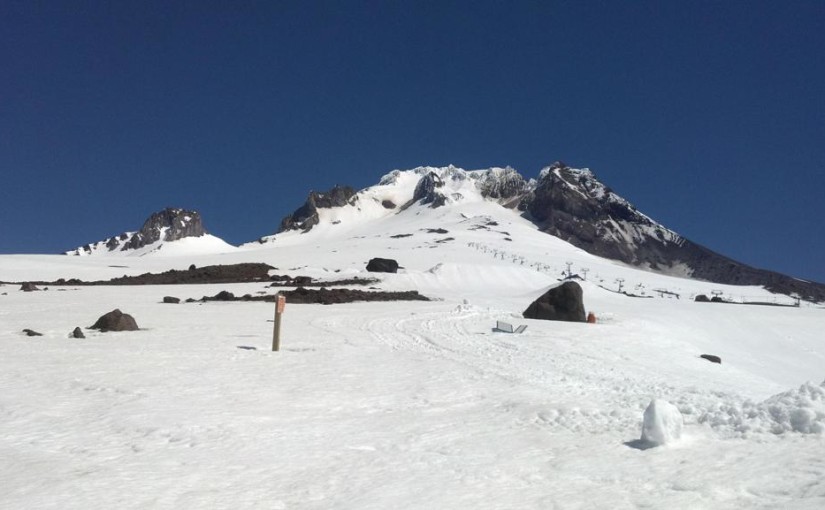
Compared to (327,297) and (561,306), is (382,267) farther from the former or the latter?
(561,306)

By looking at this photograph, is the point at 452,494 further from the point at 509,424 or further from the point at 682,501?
the point at 509,424

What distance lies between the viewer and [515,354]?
1631 cm

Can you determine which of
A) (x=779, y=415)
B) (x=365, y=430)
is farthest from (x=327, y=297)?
(x=779, y=415)

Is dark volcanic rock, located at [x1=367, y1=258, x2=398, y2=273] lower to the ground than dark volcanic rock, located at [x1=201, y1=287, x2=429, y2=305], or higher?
higher

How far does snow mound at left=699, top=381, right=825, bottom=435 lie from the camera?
6.83m

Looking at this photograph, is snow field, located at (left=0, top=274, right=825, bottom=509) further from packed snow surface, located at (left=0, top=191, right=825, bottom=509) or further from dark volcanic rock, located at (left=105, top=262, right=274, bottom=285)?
dark volcanic rock, located at (left=105, top=262, right=274, bottom=285)

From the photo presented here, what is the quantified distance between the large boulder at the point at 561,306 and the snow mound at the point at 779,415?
1958cm

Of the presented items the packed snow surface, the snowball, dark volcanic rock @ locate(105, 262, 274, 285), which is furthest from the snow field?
dark volcanic rock @ locate(105, 262, 274, 285)

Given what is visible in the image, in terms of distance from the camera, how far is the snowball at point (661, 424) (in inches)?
276

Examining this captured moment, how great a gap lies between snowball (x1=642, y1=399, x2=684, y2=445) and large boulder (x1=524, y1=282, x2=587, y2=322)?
20.5 metres

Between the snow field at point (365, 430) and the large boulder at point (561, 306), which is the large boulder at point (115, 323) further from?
the large boulder at point (561, 306)

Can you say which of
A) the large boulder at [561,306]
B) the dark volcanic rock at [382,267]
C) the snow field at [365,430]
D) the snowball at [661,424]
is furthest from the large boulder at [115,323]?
the dark volcanic rock at [382,267]

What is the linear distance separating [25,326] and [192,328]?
4.99 meters

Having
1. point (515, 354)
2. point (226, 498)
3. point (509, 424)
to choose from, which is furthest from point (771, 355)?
point (226, 498)
